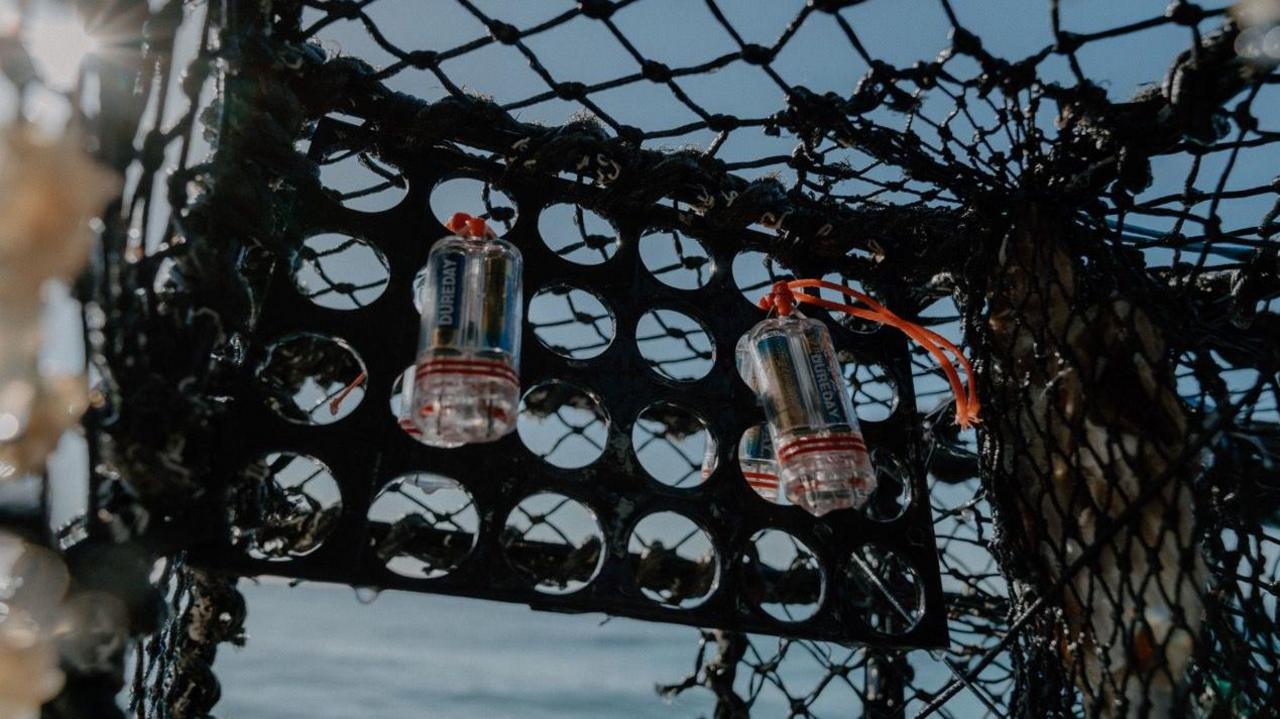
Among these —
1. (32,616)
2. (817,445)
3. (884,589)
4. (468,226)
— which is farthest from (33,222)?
(884,589)

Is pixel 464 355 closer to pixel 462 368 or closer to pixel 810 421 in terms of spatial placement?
pixel 462 368

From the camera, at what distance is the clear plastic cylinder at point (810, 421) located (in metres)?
2.28

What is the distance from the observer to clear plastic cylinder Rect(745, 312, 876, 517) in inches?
89.7

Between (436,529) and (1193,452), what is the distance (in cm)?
264

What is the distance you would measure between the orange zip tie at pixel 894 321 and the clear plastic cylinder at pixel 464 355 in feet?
2.81

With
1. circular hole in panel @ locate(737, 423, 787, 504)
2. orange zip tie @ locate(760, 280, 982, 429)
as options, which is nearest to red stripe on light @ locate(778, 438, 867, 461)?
circular hole in panel @ locate(737, 423, 787, 504)

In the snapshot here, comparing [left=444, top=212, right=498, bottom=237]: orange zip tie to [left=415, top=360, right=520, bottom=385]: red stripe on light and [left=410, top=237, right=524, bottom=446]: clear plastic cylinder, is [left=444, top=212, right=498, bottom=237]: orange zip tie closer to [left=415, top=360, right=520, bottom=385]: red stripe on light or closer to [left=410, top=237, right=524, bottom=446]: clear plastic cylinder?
[left=410, top=237, right=524, bottom=446]: clear plastic cylinder

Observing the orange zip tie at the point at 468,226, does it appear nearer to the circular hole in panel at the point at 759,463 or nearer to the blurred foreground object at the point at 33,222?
the circular hole in panel at the point at 759,463

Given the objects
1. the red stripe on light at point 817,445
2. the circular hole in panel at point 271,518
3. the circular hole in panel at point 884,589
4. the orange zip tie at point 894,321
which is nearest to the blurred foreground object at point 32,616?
the circular hole in panel at point 271,518

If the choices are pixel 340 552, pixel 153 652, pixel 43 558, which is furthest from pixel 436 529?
pixel 43 558

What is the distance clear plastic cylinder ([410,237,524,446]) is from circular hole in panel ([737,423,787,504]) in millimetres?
807

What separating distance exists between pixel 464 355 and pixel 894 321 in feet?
4.64

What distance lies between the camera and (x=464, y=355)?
1939 millimetres

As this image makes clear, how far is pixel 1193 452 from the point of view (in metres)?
1.69
